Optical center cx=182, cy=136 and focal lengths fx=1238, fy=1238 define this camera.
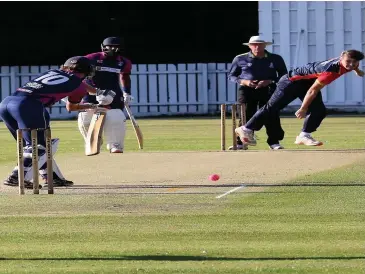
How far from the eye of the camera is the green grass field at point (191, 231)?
8867 mm

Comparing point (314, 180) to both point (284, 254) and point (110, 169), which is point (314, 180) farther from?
point (284, 254)

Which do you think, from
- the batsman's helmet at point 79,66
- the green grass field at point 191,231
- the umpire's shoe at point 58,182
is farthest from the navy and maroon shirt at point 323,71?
the umpire's shoe at point 58,182

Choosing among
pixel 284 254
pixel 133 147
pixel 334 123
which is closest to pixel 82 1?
pixel 334 123

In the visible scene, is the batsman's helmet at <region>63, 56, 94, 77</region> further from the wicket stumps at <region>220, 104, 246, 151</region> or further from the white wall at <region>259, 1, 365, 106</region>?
the white wall at <region>259, 1, 365, 106</region>

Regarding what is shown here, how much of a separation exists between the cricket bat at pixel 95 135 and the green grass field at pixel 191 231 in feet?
13.9

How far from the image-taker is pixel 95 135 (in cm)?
1888

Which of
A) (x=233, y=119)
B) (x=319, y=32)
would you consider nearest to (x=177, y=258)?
(x=233, y=119)

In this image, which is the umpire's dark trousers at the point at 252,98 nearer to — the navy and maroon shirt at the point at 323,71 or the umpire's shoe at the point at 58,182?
the navy and maroon shirt at the point at 323,71

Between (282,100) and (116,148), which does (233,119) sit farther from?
(116,148)

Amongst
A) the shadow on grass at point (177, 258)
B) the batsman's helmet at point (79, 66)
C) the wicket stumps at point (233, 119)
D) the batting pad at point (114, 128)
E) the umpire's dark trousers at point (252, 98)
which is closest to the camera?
the shadow on grass at point (177, 258)

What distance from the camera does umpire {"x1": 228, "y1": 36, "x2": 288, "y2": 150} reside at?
2091cm

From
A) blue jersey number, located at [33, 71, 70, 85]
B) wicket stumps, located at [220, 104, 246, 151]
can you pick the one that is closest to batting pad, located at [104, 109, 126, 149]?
wicket stumps, located at [220, 104, 246, 151]

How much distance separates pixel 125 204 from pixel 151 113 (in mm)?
26074

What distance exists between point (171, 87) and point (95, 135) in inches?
780
